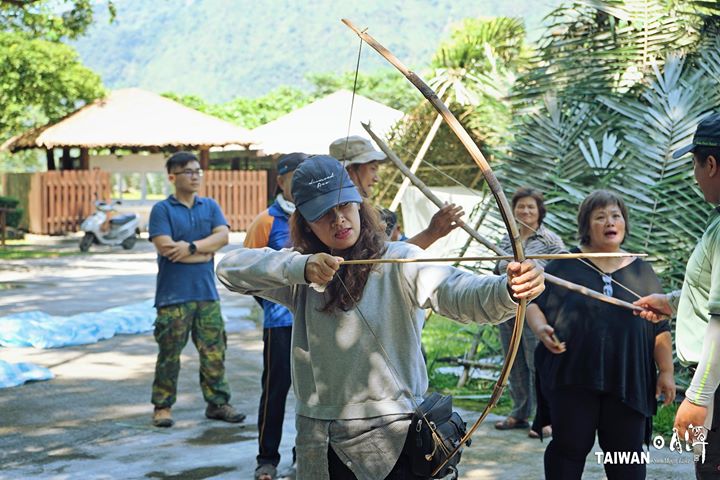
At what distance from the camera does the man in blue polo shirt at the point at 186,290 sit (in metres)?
7.13

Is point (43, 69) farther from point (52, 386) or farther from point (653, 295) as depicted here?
point (653, 295)

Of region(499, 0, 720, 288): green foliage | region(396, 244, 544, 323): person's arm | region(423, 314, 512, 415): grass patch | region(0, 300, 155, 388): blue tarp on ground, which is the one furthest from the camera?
region(0, 300, 155, 388): blue tarp on ground

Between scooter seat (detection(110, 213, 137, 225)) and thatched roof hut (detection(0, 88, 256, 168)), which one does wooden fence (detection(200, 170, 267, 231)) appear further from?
scooter seat (detection(110, 213, 137, 225))

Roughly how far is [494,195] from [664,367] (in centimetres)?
213

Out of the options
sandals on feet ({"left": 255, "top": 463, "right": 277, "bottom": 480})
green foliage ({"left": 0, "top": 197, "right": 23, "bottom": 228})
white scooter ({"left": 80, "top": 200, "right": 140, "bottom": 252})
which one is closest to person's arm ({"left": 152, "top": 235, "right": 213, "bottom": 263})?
sandals on feet ({"left": 255, "top": 463, "right": 277, "bottom": 480})

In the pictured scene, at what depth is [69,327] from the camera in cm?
1104

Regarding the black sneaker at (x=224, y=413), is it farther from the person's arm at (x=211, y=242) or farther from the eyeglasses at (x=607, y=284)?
the eyeglasses at (x=607, y=284)

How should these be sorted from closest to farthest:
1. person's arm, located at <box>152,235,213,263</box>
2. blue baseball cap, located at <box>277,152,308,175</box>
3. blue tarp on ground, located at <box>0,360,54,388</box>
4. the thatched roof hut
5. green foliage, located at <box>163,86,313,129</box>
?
1. blue baseball cap, located at <box>277,152,308,175</box>
2. person's arm, located at <box>152,235,213,263</box>
3. blue tarp on ground, located at <box>0,360,54,388</box>
4. the thatched roof hut
5. green foliage, located at <box>163,86,313,129</box>

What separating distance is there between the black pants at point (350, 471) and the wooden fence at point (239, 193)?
27.1 m

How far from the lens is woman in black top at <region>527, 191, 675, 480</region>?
4680 mm

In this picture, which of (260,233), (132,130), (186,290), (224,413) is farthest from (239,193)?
(260,233)

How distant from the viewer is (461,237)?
12.0 m

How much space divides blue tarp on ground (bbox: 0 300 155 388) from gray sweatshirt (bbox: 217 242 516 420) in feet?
20.0

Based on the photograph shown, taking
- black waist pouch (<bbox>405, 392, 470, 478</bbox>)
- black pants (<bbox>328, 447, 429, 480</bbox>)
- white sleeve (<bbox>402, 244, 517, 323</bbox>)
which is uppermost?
white sleeve (<bbox>402, 244, 517, 323</bbox>)
